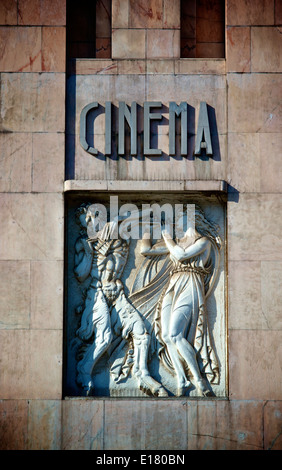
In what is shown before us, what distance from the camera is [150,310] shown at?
1611 centimetres

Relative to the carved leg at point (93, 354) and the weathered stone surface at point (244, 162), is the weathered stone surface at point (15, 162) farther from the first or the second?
the weathered stone surface at point (244, 162)

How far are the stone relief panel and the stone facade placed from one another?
14.6 inches

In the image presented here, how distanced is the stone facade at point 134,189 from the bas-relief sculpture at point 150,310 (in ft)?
1.37

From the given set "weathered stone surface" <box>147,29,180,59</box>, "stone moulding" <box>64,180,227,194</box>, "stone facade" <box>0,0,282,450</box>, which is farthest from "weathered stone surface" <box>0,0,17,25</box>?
"stone moulding" <box>64,180,227,194</box>

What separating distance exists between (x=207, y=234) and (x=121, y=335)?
7.87 feet

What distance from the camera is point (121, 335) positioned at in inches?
629

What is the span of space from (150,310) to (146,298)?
0.23 metres


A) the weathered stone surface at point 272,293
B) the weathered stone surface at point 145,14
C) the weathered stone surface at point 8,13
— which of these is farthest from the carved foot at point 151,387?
the weathered stone surface at point 8,13

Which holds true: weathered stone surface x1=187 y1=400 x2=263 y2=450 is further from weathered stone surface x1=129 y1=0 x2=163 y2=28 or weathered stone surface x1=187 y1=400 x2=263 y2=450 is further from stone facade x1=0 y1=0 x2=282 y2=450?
weathered stone surface x1=129 y1=0 x2=163 y2=28

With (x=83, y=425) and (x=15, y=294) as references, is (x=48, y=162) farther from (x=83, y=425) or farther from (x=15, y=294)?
(x=83, y=425)

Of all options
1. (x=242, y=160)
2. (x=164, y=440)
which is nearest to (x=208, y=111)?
(x=242, y=160)

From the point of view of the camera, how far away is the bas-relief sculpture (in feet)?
51.8

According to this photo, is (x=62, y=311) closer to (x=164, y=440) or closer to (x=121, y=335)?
(x=121, y=335)

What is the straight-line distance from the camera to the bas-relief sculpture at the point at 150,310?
1577 cm
